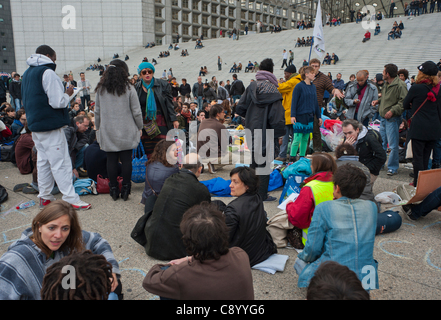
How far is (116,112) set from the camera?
4199 mm

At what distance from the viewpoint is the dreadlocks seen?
1.38m

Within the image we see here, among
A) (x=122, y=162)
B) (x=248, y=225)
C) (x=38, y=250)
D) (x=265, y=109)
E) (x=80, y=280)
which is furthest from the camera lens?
(x=265, y=109)

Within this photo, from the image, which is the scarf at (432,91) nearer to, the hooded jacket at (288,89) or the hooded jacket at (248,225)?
the hooded jacket at (288,89)

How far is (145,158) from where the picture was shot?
201 inches

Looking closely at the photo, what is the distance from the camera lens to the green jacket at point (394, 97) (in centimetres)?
560

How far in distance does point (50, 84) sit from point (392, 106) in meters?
5.44

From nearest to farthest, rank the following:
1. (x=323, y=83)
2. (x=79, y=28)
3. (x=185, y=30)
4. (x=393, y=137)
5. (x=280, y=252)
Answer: (x=280, y=252)
(x=393, y=137)
(x=323, y=83)
(x=79, y=28)
(x=185, y=30)

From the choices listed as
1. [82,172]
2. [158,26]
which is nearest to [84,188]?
[82,172]

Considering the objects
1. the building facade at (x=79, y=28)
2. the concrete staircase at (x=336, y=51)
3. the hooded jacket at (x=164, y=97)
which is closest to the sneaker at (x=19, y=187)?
the hooded jacket at (x=164, y=97)

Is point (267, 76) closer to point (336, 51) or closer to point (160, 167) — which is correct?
point (160, 167)

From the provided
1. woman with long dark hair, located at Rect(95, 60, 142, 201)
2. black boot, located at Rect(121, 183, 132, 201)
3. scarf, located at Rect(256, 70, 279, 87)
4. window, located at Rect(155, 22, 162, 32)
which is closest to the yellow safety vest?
scarf, located at Rect(256, 70, 279, 87)
